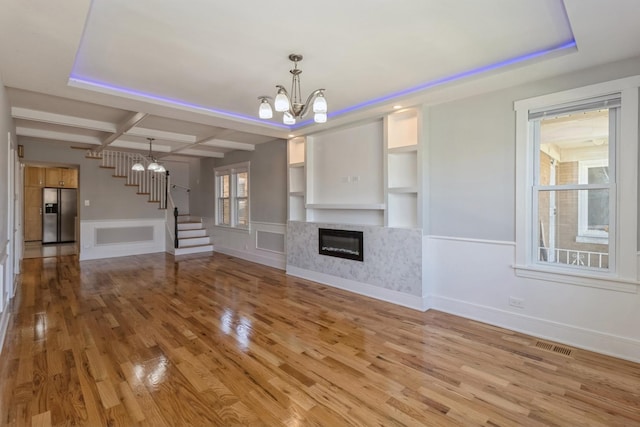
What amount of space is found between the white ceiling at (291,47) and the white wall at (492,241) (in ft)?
0.96

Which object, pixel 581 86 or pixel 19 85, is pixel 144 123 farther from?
pixel 581 86

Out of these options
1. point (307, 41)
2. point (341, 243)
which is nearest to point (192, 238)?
point (341, 243)

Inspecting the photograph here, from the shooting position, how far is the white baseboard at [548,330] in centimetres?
277

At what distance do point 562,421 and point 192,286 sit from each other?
471 centimetres

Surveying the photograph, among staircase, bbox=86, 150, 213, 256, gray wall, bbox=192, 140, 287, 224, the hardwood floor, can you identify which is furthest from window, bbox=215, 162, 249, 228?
the hardwood floor

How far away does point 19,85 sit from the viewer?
10.3ft

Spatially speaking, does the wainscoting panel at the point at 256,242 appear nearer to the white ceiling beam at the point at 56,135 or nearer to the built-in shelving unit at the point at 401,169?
the built-in shelving unit at the point at 401,169

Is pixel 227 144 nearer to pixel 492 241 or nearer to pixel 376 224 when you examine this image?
pixel 376 224

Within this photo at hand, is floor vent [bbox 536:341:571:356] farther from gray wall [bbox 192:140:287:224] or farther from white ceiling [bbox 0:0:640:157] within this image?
gray wall [bbox 192:140:287:224]

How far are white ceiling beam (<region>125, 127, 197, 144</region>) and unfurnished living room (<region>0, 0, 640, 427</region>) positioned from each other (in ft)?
0.83

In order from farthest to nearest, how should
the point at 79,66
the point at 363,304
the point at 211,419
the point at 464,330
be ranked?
the point at 363,304
the point at 464,330
the point at 79,66
the point at 211,419

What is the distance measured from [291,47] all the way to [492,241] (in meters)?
2.87

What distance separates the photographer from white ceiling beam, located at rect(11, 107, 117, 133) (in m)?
4.23

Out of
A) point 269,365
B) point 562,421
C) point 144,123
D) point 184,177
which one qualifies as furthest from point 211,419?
point 184,177
